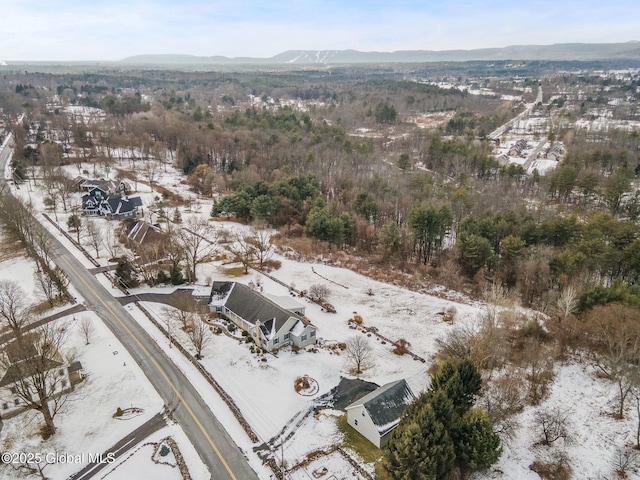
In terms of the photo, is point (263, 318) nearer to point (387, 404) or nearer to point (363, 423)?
point (363, 423)

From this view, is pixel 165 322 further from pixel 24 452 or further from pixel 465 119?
pixel 465 119

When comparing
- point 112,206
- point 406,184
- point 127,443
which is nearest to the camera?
point 127,443

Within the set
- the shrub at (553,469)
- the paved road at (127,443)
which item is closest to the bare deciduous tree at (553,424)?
the shrub at (553,469)

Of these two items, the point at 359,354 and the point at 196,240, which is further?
the point at 196,240

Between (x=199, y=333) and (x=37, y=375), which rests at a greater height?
(x=37, y=375)

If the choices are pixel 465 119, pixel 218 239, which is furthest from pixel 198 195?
pixel 465 119

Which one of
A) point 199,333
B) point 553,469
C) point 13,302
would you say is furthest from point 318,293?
point 13,302

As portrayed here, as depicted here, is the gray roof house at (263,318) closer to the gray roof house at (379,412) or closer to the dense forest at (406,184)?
the gray roof house at (379,412)

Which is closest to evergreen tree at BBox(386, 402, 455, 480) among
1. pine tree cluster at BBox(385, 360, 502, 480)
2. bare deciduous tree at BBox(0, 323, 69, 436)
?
pine tree cluster at BBox(385, 360, 502, 480)
